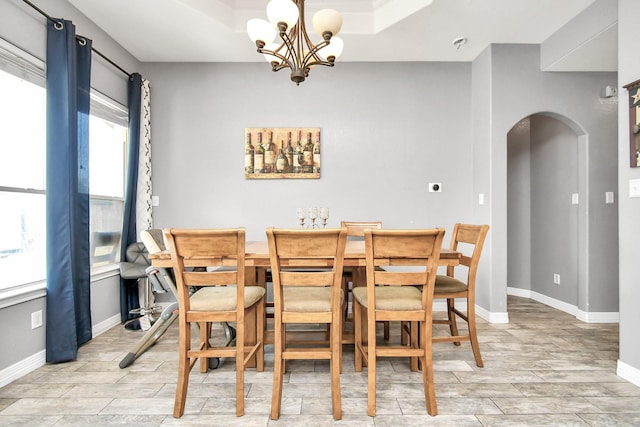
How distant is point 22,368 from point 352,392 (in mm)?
2161

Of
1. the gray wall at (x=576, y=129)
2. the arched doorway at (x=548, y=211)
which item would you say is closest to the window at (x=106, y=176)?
the gray wall at (x=576, y=129)

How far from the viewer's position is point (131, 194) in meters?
3.25

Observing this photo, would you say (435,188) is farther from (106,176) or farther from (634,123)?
(106,176)

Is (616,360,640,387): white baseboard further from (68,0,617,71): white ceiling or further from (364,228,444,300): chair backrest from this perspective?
(68,0,617,71): white ceiling

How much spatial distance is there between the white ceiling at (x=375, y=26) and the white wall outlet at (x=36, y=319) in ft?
7.97

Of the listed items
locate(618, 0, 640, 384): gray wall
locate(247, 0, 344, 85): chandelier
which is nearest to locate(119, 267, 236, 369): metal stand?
locate(247, 0, 344, 85): chandelier

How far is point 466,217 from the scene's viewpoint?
12.0 ft

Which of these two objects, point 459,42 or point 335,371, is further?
point 459,42

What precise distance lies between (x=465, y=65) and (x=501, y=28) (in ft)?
2.20

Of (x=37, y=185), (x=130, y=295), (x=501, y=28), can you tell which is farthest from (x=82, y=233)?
(x=501, y=28)

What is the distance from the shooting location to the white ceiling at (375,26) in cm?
269

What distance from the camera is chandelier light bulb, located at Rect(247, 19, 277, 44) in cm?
A: 206

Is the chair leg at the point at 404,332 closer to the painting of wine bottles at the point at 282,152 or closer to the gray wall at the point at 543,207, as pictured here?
the painting of wine bottles at the point at 282,152

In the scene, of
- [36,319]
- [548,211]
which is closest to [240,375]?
[36,319]
